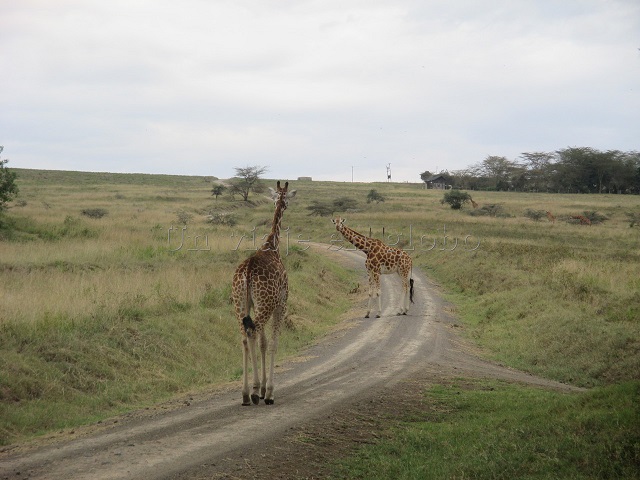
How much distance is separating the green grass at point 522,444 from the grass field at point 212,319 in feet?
0.13

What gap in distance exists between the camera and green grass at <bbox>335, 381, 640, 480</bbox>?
7.12 meters

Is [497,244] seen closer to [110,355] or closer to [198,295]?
[198,295]

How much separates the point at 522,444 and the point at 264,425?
351 cm

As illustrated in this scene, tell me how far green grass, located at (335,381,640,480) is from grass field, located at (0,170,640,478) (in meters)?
0.04

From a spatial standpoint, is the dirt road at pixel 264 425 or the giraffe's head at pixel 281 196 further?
the giraffe's head at pixel 281 196

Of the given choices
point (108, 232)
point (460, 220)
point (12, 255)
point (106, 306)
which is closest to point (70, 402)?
point (106, 306)

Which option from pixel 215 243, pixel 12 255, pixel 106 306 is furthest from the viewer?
pixel 215 243

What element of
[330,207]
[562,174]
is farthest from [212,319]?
[562,174]

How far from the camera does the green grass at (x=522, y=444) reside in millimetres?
7125

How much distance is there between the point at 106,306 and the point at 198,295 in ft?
13.2

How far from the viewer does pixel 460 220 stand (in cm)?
5822

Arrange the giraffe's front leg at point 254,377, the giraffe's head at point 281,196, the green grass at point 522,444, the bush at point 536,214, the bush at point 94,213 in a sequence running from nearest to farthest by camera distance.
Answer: the green grass at point 522,444
the giraffe's front leg at point 254,377
the giraffe's head at point 281,196
the bush at point 94,213
the bush at point 536,214

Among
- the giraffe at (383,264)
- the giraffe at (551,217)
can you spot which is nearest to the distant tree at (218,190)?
the giraffe at (551,217)

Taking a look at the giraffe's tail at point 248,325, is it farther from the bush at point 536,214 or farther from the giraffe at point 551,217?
the bush at point 536,214
